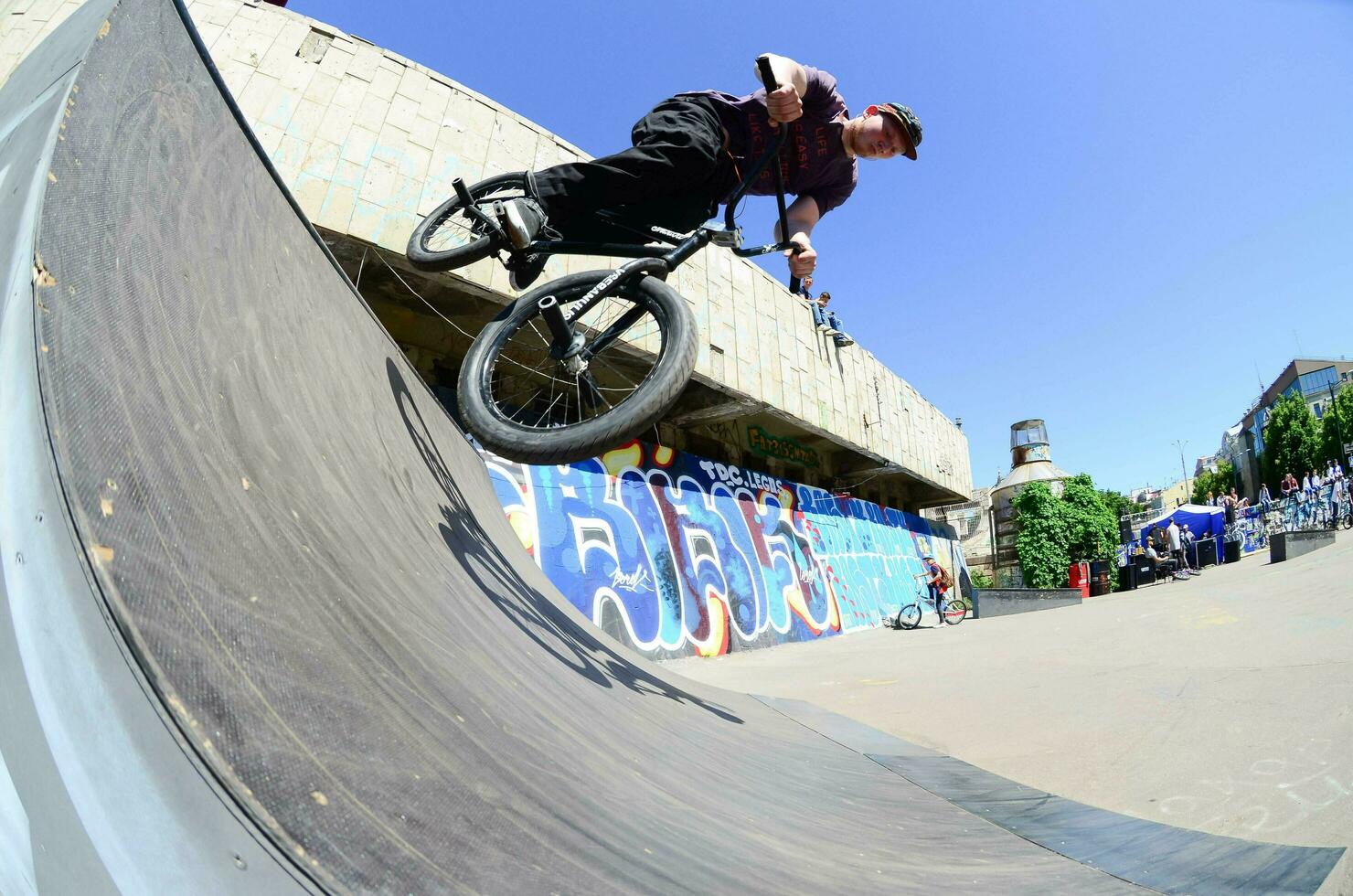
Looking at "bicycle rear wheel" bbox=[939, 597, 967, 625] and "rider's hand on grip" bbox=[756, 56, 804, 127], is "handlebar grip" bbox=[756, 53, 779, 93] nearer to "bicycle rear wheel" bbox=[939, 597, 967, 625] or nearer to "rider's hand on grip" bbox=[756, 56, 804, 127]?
"rider's hand on grip" bbox=[756, 56, 804, 127]

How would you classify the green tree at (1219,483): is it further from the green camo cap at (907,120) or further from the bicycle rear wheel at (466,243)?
the bicycle rear wheel at (466,243)

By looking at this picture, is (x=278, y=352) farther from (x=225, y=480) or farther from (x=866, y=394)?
(x=866, y=394)

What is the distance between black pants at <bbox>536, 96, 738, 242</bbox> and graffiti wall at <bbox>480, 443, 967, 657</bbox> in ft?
16.9

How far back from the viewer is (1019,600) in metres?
15.8

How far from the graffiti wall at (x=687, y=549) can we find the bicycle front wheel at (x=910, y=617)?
0.88 metres

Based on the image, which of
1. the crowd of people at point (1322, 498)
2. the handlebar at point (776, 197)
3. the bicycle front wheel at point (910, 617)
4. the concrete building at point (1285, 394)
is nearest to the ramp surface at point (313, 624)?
the handlebar at point (776, 197)

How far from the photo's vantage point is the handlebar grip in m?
3.06

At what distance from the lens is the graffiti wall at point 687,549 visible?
8.67 m

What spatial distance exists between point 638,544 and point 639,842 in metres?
8.55

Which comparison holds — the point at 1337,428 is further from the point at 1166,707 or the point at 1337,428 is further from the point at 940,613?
the point at 1166,707

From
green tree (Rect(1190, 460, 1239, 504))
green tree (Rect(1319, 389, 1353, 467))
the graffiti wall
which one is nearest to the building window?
green tree (Rect(1190, 460, 1239, 504))

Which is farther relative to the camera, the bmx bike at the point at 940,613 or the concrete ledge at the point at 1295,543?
the bmx bike at the point at 940,613

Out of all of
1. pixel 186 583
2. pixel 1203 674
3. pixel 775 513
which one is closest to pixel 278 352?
pixel 186 583

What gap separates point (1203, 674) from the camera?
3.54m
